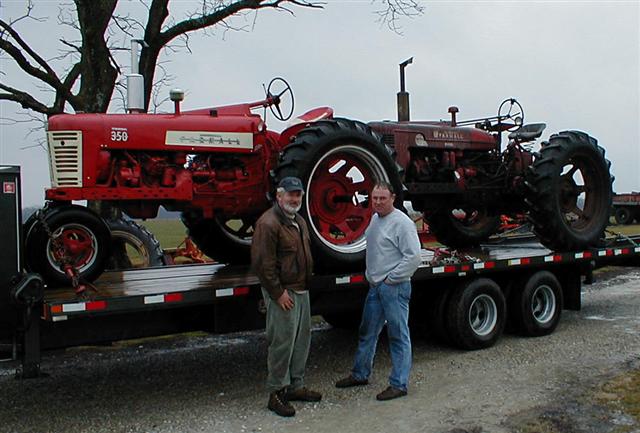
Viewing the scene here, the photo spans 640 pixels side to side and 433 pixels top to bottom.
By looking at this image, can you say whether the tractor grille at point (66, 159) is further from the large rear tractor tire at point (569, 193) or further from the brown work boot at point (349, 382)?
the large rear tractor tire at point (569, 193)

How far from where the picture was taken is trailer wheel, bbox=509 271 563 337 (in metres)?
7.88

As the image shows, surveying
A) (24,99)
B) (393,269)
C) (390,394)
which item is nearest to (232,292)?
(393,269)

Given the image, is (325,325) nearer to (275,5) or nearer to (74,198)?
(74,198)

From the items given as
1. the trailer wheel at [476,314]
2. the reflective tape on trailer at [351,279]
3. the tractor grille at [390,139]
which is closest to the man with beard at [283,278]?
the reflective tape on trailer at [351,279]


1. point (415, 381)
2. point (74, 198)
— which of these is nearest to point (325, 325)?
point (415, 381)

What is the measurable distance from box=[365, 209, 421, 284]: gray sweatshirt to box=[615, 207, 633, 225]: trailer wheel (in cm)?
2539

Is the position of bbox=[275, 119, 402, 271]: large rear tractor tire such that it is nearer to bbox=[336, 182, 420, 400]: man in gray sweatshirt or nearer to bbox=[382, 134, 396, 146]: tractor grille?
bbox=[336, 182, 420, 400]: man in gray sweatshirt

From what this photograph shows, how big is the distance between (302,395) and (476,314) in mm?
2681

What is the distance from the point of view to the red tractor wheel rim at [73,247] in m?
5.68

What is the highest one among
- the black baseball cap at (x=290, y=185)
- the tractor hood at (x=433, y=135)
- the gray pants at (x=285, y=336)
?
the tractor hood at (x=433, y=135)

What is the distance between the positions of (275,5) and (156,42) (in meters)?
2.13

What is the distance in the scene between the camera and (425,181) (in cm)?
846

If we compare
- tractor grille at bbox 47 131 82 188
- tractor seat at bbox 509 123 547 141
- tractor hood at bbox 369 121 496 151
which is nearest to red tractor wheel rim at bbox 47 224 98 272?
tractor grille at bbox 47 131 82 188

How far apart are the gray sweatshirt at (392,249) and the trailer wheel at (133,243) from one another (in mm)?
4290
